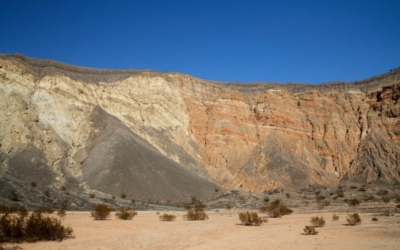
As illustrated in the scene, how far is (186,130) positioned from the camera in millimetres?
57438

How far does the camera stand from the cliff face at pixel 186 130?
40.1 meters

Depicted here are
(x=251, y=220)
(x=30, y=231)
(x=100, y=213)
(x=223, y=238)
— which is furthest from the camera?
(x=100, y=213)

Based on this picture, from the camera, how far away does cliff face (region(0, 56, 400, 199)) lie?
4012cm

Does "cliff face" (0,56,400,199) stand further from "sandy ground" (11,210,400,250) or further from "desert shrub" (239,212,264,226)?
"sandy ground" (11,210,400,250)

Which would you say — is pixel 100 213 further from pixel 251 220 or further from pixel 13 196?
pixel 13 196

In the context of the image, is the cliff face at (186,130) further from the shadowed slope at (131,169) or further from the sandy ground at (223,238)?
the sandy ground at (223,238)

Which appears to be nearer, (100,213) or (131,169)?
(100,213)

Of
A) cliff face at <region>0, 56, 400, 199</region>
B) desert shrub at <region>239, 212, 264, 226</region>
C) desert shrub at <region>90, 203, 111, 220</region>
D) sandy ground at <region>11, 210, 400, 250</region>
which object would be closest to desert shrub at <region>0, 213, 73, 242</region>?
sandy ground at <region>11, 210, 400, 250</region>

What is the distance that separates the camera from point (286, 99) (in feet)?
220

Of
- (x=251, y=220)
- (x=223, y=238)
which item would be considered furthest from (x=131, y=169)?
(x=223, y=238)

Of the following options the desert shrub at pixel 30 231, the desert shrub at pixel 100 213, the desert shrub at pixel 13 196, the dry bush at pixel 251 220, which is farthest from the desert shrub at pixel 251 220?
the desert shrub at pixel 13 196

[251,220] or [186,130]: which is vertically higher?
[186,130]

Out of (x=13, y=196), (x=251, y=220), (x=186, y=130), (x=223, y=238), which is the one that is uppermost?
(x=186, y=130)

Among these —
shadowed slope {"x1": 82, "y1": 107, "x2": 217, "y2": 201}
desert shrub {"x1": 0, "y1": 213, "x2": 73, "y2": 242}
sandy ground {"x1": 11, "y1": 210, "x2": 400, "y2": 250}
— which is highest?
shadowed slope {"x1": 82, "y1": 107, "x2": 217, "y2": 201}
